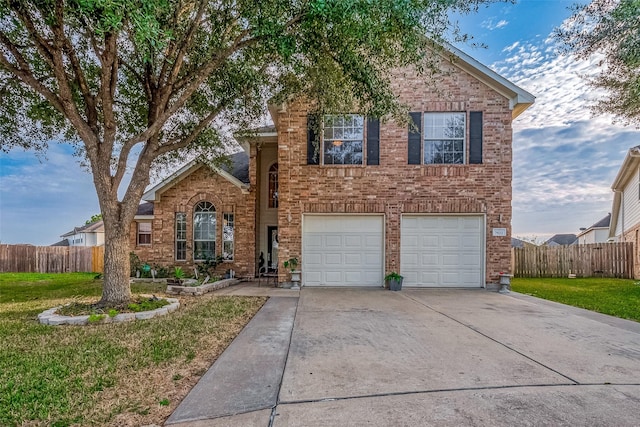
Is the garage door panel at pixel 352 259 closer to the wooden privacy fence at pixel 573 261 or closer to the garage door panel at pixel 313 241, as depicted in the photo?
the garage door panel at pixel 313 241

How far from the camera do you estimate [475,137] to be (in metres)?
9.94

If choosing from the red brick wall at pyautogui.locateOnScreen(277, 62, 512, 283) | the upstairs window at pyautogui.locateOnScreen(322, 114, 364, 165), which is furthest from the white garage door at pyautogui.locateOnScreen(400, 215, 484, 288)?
the upstairs window at pyautogui.locateOnScreen(322, 114, 364, 165)

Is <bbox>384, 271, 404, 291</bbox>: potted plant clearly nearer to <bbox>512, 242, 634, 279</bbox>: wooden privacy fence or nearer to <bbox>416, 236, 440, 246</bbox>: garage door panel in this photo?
<bbox>416, 236, 440, 246</bbox>: garage door panel

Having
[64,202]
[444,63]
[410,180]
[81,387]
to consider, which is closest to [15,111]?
[81,387]

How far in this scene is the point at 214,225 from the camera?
12.7 metres

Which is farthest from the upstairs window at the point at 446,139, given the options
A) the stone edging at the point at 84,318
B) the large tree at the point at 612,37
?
the stone edging at the point at 84,318

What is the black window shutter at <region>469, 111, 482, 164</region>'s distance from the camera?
9.94m

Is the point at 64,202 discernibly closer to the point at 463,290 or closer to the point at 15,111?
the point at 15,111

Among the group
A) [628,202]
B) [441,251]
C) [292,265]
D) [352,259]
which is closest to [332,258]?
[352,259]

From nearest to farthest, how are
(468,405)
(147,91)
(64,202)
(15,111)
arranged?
1. (468,405)
2. (147,91)
3. (15,111)
4. (64,202)

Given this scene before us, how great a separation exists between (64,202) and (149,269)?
560 inches

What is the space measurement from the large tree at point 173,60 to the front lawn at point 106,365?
5.41ft

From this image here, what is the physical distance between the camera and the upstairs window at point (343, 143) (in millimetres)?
10102

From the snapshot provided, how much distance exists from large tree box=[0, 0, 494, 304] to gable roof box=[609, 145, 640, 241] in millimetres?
12848
